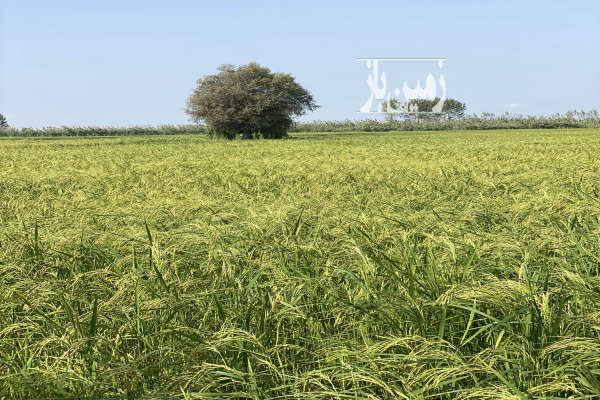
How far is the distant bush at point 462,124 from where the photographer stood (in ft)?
308

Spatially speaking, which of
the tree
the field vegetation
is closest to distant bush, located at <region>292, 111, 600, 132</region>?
the field vegetation

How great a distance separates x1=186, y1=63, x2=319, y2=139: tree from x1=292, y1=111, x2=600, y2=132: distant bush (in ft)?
117

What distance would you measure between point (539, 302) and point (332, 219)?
2808 mm

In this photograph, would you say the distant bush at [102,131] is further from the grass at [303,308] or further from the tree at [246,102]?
the grass at [303,308]

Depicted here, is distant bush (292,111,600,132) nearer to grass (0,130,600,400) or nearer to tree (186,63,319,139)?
tree (186,63,319,139)

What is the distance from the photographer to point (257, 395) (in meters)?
Result: 2.38

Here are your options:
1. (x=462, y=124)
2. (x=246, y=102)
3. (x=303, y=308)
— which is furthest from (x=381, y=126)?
(x=303, y=308)

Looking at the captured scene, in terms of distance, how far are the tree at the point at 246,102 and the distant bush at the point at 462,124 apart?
35709 millimetres

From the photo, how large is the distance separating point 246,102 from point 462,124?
56.2 m

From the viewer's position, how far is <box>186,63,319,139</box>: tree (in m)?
53.1

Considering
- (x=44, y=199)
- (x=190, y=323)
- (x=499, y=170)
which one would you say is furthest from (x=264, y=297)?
(x=499, y=170)

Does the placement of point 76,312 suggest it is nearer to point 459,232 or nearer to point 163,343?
point 163,343

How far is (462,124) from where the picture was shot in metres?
96.6

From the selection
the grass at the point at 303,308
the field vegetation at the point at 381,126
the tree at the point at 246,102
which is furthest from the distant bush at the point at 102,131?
the grass at the point at 303,308
